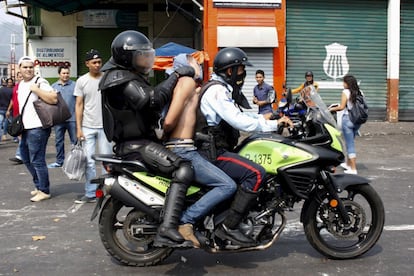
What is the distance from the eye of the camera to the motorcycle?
14.5 feet

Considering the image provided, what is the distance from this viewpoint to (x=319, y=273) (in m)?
4.52

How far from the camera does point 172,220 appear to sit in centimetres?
426

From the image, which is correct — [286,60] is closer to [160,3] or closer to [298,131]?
[160,3]

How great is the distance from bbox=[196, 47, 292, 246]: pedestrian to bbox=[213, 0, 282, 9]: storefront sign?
1270 centimetres

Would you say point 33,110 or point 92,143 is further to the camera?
point 92,143

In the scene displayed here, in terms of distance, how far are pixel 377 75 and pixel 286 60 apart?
306 centimetres

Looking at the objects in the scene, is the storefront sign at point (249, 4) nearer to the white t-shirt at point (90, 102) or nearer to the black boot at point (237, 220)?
the white t-shirt at point (90, 102)

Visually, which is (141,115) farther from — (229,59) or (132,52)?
(229,59)

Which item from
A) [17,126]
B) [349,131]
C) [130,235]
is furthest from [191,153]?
[349,131]

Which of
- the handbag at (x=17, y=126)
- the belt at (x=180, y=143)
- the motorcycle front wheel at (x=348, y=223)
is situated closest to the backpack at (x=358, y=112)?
the motorcycle front wheel at (x=348, y=223)

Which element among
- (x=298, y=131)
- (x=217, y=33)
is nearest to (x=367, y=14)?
(x=217, y=33)

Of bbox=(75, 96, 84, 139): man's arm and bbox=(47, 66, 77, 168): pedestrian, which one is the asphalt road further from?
bbox=(47, 66, 77, 168): pedestrian

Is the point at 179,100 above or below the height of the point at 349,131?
above

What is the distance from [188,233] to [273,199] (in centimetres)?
75
